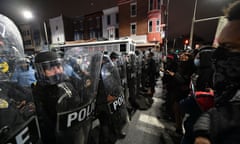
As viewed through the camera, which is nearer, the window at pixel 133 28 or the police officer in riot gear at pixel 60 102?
the police officer in riot gear at pixel 60 102

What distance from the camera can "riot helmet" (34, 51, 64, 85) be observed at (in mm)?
959

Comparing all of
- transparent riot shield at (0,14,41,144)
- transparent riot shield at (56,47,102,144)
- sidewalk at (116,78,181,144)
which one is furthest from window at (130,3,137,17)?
transparent riot shield at (0,14,41,144)

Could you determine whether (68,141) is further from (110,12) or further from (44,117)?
(110,12)

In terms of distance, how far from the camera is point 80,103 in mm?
925

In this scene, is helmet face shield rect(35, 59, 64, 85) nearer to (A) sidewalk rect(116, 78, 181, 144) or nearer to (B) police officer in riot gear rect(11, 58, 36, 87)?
(B) police officer in riot gear rect(11, 58, 36, 87)

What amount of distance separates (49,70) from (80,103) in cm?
45

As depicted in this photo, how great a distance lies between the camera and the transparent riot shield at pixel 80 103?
83 centimetres

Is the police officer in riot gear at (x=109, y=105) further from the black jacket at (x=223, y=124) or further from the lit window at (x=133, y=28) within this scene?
the lit window at (x=133, y=28)

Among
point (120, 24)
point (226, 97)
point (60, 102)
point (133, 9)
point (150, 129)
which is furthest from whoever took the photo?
point (120, 24)

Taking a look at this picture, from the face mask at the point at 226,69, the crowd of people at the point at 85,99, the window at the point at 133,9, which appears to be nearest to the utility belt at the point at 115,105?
the crowd of people at the point at 85,99

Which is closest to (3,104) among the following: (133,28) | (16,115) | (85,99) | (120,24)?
(16,115)

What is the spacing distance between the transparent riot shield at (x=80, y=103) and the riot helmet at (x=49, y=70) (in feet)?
0.37

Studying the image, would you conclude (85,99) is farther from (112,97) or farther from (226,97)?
(226,97)

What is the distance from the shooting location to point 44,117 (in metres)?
0.91
